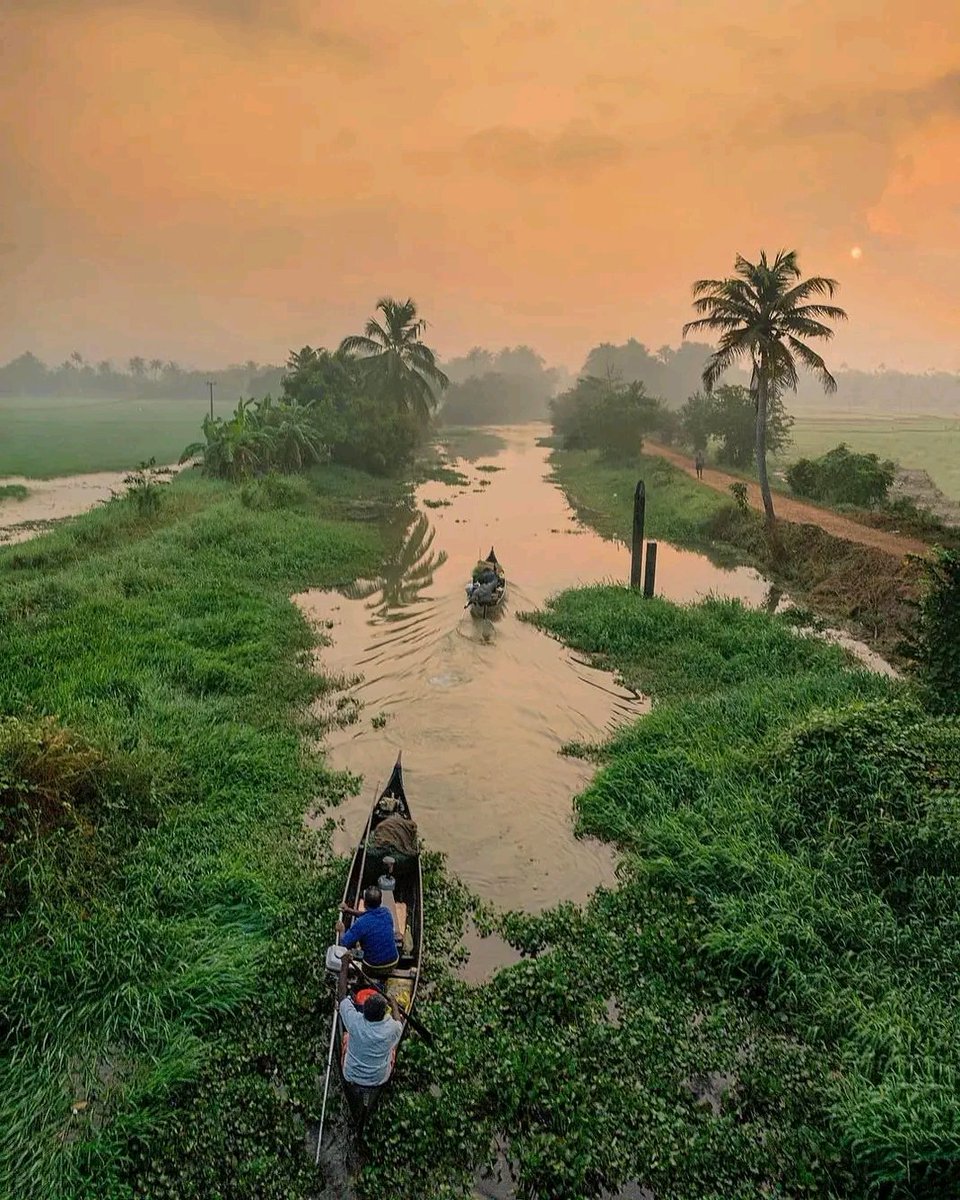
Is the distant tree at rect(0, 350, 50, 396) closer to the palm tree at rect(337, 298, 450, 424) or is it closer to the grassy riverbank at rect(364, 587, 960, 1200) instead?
the palm tree at rect(337, 298, 450, 424)

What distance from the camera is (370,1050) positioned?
236 inches

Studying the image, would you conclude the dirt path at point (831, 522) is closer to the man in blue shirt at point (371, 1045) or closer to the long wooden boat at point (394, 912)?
the long wooden boat at point (394, 912)

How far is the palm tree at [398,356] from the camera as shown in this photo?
152 ft

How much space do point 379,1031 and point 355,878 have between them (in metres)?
2.74

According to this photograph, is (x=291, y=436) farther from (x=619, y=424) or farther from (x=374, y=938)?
(x=374, y=938)

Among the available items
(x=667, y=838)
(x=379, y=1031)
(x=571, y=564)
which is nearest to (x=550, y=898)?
(x=667, y=838)

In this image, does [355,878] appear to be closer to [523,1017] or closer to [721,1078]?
[523,1017]

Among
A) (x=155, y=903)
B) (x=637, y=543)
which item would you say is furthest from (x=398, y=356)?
(x=155, y=903)

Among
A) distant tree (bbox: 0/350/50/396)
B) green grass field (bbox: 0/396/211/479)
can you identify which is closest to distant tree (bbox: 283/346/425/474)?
green grass field (bbox: 0/396/211/479)

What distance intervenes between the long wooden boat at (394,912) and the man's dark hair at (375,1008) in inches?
26.4

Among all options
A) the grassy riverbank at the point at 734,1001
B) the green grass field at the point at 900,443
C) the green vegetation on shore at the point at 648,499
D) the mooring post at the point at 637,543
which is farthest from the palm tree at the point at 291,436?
the green grass field at the point at 900,443

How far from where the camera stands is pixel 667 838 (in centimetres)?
978

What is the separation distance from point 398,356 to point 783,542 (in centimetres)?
3038

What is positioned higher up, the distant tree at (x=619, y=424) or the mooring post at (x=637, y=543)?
the distant tree at (x=619, y=424)
